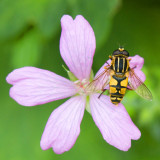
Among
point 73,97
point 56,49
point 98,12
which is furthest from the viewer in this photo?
point 56,49

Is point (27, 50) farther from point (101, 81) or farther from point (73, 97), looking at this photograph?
point (101, 81)

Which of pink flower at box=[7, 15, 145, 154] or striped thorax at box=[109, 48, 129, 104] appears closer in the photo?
striped thorax at box=[109, 48, 129, 104]

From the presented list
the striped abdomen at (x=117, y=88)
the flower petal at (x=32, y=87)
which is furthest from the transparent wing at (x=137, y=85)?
the flower petal at (x=32, y=87)

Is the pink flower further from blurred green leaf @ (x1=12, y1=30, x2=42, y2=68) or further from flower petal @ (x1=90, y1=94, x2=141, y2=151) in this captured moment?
blurred green leaf @ (x1=12, y1=30, x2=42, y2=68)

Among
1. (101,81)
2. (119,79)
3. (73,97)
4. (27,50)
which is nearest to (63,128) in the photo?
(73,97)

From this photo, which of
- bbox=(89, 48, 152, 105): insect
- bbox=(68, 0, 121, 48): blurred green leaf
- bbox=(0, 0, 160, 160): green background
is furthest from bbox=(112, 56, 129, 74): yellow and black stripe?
bbox=(68, 0, 121, 48): blurred green leaf

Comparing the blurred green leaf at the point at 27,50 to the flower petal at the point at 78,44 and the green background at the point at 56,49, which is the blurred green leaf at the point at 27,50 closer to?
the green background at the point at 56,49
